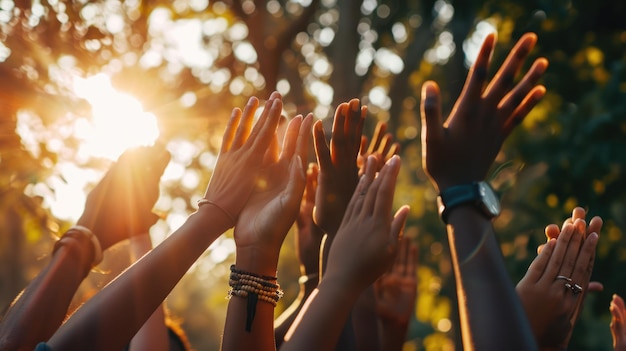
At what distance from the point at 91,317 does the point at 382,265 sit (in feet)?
2.88

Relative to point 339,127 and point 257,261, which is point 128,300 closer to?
point 257,261

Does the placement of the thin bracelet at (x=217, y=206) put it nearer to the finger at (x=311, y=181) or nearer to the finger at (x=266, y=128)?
the finger at (x=266, y=128)

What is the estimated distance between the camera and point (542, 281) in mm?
2404

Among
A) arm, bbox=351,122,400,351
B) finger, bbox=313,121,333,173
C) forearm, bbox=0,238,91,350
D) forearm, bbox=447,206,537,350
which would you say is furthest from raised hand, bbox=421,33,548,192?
forearm, bbox=0,238,91,350

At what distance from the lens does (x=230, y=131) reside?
8.43ft

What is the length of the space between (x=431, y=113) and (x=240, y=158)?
82cm

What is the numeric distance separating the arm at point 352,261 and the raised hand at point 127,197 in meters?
1.19

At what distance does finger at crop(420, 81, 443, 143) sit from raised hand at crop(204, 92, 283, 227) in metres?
0.69

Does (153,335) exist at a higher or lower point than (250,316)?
higher

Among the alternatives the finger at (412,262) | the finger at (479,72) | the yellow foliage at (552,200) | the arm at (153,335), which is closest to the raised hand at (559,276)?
the finger at (479,72)

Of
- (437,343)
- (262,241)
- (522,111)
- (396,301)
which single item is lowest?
(262,241)

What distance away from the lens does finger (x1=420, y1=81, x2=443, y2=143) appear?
6.10ft

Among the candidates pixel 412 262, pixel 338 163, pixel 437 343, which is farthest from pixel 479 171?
pixel 437 343

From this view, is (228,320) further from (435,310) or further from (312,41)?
(435,310)
